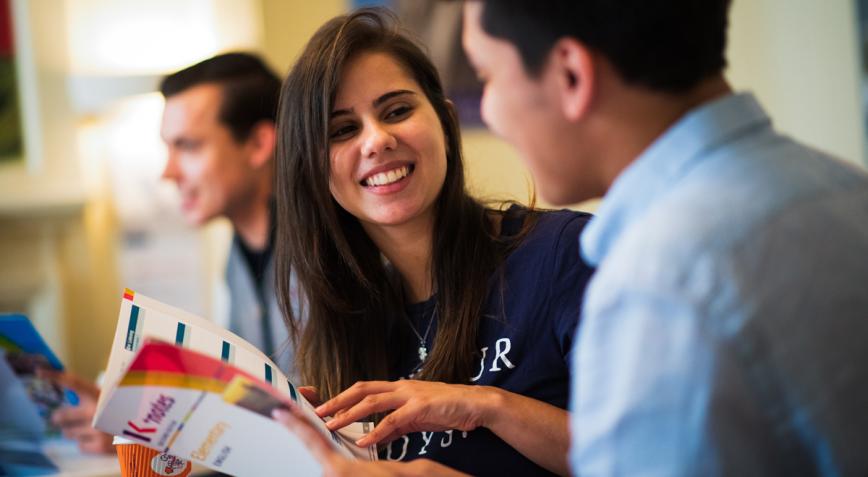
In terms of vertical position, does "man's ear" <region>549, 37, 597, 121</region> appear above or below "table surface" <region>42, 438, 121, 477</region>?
above

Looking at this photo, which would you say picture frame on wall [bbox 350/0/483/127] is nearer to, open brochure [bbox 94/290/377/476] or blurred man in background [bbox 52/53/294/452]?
blurred man in background [bbox 52/53/294/452]

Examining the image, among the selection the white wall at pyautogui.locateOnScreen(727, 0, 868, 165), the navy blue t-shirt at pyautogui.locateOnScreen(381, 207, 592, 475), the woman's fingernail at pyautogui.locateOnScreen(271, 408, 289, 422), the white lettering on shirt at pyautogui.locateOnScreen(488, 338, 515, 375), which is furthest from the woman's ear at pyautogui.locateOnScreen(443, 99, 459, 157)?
the white wall at pyautogui.locateOnScreen(727, 0, 868, 165)

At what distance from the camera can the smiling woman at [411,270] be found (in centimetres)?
115

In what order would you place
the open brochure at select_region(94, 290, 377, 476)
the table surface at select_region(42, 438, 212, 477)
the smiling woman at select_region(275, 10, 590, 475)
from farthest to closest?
the table surface at select_region(42, 438, 212, 477) → the smiling woman at select_region(275, 10, 590, 475) → the open brochure at select_region(94, 290, 377, 476)

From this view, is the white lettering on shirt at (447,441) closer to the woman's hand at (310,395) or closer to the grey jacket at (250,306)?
the woman's hand at (310,395)

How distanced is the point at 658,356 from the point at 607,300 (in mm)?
54

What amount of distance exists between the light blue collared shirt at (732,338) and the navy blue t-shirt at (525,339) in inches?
20.8

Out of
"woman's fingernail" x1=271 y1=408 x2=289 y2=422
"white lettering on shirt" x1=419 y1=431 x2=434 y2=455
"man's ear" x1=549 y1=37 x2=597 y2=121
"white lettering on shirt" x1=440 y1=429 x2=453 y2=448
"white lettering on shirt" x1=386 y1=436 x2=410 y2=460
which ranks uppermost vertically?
"man's ear" x1=549 y1=37 x2=597 y2=121

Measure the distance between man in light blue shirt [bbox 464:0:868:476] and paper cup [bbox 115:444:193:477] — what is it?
657 mm

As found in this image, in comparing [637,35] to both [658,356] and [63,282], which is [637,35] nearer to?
[658,356]

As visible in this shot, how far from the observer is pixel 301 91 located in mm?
1339

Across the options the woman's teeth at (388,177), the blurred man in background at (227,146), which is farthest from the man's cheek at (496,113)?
the blurred man in background at (227,146)

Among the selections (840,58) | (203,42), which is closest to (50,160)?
(203,42)

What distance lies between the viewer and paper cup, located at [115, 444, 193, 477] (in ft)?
3.70
